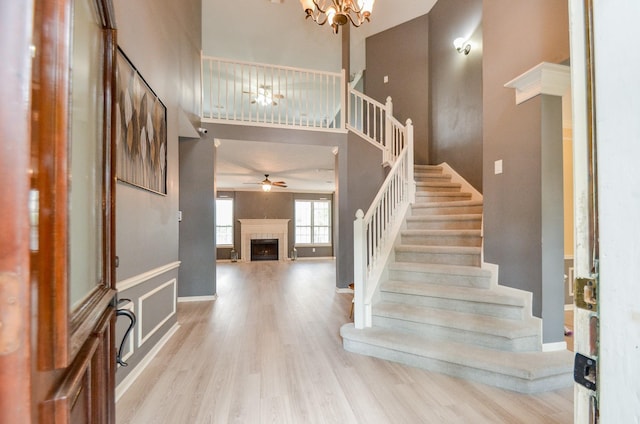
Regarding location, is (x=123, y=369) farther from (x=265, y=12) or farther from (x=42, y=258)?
(x=265, y=12)

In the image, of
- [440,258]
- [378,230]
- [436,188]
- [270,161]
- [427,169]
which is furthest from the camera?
[270,161]

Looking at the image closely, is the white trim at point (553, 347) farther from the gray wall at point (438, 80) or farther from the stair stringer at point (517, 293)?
the gray wall at point (438, 80)

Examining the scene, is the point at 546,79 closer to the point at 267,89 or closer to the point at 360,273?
Answer: the point at 360,273

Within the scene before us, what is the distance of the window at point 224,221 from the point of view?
384 inches

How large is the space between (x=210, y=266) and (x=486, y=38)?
170 inches

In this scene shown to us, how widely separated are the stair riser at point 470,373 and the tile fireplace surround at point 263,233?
774cm

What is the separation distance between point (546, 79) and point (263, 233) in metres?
8.83

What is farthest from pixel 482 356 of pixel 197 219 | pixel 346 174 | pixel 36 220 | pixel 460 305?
pixel 197 219

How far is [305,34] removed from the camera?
5375 millimetres

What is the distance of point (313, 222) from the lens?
1068 centimetres

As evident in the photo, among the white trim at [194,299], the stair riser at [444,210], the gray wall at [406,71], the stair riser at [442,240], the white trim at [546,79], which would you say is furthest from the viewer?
the gray wall at [406,71]

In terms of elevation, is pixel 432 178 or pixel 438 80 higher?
pixel 438 80

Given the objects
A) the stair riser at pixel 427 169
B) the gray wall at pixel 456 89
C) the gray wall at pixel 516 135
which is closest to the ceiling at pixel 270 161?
the stair riser at pixel 427 169

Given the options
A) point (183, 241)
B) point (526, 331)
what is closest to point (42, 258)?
point (526, 331)
